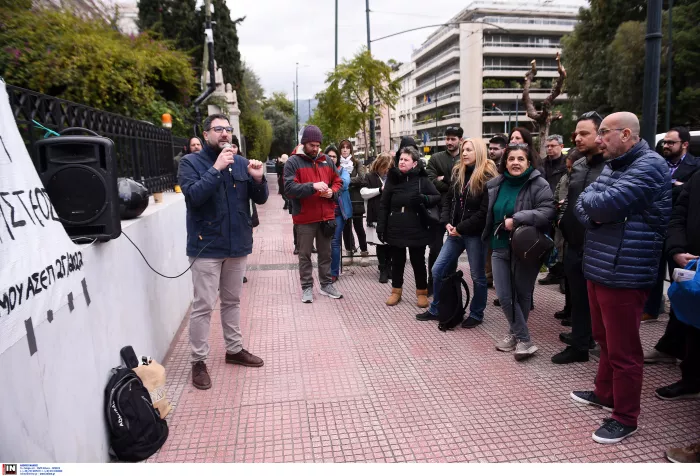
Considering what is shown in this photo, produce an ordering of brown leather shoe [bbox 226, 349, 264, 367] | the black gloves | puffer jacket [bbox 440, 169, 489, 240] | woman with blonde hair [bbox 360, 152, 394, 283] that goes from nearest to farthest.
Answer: brown leather shoe [bbox 226, 349, 264, 367] < puffer jacket [bbox 440, 169, 489, 240] < the black gloves < woman with blonde hair [bbox 360, 152, 394, 283]

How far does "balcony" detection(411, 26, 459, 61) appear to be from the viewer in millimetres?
67875

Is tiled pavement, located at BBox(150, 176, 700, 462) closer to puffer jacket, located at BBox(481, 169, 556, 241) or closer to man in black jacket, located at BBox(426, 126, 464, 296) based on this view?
man in black jacket, located at BBox(426, 126, 464, 296)

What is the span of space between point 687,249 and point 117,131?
4.97 m

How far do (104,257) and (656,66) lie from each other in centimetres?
474

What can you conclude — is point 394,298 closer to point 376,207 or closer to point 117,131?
point 376,207

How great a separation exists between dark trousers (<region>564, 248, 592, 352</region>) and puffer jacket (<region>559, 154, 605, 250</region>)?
126 millimetres

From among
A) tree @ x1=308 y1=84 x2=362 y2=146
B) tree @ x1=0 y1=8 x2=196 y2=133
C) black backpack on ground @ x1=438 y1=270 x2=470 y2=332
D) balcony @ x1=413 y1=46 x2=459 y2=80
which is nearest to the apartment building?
balcony @ x1=413 y1=46 x2=459 y2=80

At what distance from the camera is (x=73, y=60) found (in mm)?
7945

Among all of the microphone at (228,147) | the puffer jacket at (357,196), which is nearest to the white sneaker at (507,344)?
the microphone at (228,147)

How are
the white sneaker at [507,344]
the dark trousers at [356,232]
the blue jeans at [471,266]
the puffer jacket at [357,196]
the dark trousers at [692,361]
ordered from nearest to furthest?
the dark trousers at [692,361]
the white sneaker at [507,344]
the blue jeans at [471,266]
the puffer jacket at [357,196]
the dark trousers at [356,232]

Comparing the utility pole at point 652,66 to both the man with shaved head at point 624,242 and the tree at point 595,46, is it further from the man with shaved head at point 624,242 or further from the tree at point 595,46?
the tree at point 595,46

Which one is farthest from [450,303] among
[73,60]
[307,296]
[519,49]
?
[519,49]

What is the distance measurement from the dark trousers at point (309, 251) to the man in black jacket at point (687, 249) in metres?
3.67

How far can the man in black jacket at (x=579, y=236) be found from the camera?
3867 millimetres
